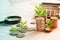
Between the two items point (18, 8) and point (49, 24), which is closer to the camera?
point (49, 24)

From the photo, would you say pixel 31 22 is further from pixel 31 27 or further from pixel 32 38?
pixel 32 38

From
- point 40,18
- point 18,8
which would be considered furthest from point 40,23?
point 18,8

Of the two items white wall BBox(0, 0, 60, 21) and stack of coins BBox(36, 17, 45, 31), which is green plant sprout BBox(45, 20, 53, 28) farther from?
white wall BBox(0, 0, 60, 21)

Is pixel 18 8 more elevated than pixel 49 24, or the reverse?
pixel 18 8

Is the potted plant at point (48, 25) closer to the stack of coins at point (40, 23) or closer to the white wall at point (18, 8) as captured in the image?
the stack of coins at point (40, 23)

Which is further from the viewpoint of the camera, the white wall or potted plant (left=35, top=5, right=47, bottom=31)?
the white wall

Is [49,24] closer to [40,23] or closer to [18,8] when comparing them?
[40,23]

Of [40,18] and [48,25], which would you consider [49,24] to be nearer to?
[48,25]

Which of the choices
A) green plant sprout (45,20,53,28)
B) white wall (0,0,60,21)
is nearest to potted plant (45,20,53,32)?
green plant sprout (45,20,53,28)

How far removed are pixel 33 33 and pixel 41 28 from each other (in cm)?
8

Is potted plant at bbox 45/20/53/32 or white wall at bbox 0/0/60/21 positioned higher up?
white wall at bbox 0/0/60/21

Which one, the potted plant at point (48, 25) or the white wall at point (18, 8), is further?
the white wall at point (18, 8)

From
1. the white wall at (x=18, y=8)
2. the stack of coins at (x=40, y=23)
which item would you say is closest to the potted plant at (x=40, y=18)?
the stack of coins at (x=40, y=23)

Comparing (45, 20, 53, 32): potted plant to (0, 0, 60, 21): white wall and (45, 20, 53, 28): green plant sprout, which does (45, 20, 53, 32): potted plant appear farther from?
(0, 0, 60, 21): white wall
